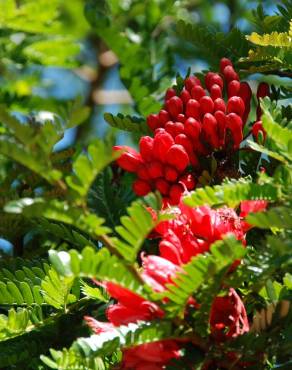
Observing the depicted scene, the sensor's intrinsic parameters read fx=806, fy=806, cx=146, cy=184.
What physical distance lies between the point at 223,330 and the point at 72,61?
1092 mm

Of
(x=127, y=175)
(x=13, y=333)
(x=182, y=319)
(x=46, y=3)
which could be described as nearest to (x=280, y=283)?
(x=182, y=319)

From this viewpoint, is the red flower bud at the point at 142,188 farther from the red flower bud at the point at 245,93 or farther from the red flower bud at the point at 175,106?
the red flower bud at the point at 245,93

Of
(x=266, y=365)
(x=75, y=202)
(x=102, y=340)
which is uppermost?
(x=75, y=202)

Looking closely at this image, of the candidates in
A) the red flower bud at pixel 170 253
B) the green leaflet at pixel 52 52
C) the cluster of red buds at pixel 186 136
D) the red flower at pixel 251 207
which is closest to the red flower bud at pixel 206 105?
the cluster of red buds at pixel 186 136

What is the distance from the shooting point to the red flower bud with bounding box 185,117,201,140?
3.94 ft

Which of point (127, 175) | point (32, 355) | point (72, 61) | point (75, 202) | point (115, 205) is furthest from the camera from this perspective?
point (72, 61)

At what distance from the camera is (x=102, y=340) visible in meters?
0.92

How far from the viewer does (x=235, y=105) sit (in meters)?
1.24

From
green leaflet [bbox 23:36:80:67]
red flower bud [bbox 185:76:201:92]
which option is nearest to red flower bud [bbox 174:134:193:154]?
red flower bud [bbox 185:76:201:92]

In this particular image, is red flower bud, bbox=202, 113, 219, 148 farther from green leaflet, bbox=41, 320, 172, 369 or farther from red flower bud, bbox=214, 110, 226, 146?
green leaflet, bbox=41, 320, 172, 369

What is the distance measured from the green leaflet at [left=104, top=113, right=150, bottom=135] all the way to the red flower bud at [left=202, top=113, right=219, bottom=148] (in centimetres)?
17

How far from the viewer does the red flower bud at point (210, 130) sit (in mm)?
1196

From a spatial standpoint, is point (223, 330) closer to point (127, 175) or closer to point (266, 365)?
point (266, 365)

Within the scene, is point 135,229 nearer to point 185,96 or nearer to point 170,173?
point 170,173
